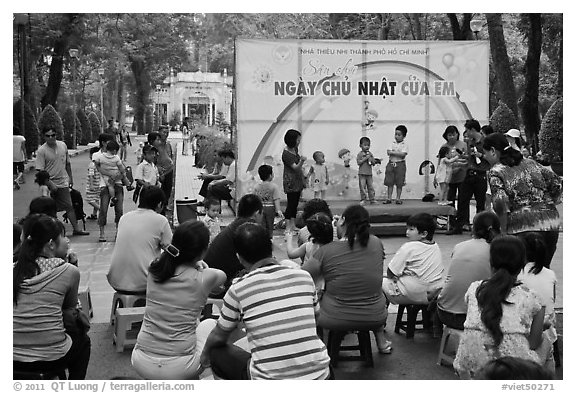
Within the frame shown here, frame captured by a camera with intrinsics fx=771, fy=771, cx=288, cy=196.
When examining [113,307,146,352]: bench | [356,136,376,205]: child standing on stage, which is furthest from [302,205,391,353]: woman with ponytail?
[356,136,376,205]: child standing on stage

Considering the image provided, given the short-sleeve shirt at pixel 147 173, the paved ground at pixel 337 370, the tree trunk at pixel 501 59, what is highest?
the tree trunk at pixel 501 59

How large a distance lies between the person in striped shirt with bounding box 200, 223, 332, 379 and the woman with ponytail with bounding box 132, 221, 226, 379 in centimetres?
41

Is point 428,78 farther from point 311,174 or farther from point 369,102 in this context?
point 311,174

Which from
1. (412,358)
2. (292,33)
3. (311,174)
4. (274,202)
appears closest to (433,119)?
(311,174)

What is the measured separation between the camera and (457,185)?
11.5m

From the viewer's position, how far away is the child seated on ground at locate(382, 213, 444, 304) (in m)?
5.97

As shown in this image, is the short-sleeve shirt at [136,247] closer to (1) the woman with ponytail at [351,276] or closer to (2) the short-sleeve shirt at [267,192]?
(1) the woman with ponytail at [351,276]

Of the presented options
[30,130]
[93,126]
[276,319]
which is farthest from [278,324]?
[93,126]

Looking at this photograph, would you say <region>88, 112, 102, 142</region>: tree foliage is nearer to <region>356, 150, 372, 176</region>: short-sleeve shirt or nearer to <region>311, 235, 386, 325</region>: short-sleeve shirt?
<region>356, 150, 372, 176</region>: short-sleeve shirt

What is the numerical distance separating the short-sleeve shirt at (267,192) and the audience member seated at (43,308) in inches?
226

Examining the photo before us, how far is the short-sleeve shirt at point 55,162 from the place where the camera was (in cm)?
1050

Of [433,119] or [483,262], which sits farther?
[433,119]

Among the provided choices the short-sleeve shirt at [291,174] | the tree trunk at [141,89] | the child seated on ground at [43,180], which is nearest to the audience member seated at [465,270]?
the short-sleeve shirt at [291,174]
